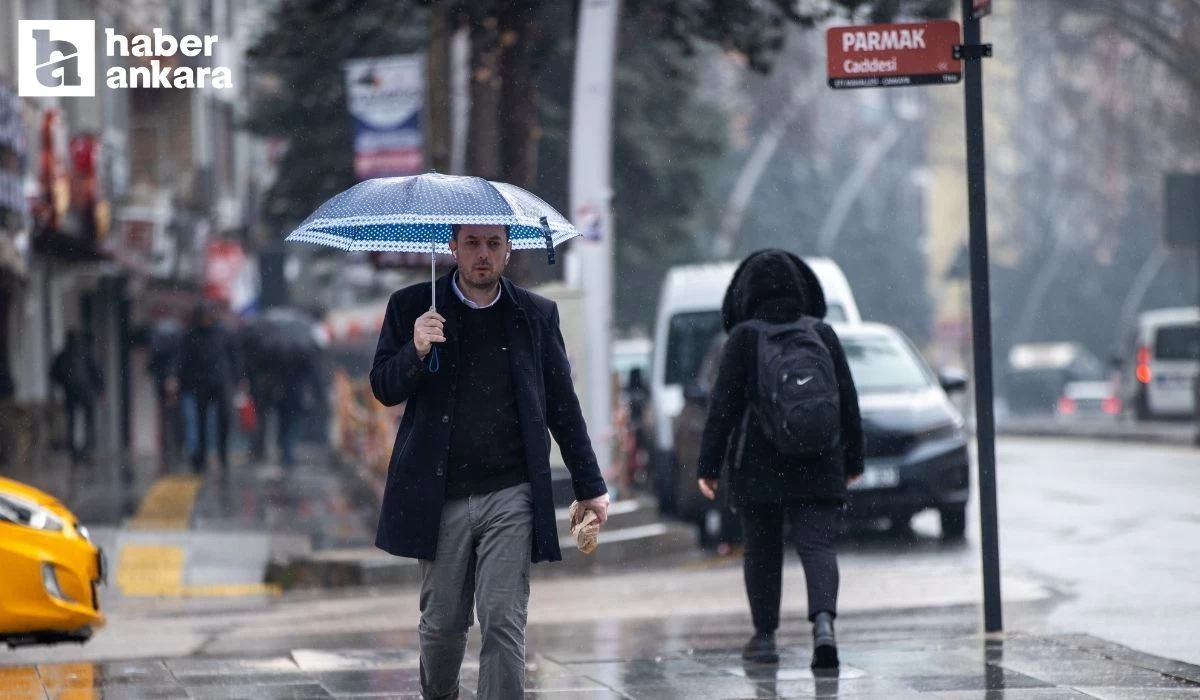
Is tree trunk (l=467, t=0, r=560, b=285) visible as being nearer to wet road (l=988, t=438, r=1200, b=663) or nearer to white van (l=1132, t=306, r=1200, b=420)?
wet road (l=988, t=438, r=1200, b=663)

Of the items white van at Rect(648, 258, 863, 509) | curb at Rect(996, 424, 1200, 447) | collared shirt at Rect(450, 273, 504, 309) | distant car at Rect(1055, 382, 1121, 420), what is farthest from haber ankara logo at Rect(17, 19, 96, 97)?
distant car at Rect(1055, 382, 1121, 420)

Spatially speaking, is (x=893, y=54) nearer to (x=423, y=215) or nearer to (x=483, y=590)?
(x=423, y=215)

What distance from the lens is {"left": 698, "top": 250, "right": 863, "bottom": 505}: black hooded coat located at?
8.07 m

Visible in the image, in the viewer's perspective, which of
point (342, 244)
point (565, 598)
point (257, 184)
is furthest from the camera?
point (257, 184)

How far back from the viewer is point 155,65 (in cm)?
1069

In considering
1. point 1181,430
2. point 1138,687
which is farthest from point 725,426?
point 1181,430

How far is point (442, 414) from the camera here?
577cm

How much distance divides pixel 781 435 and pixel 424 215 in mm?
2624

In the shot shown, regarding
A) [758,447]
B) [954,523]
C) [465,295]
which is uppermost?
[465,295]

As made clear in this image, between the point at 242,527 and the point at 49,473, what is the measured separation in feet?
22.8

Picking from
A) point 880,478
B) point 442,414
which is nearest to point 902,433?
point 880,478

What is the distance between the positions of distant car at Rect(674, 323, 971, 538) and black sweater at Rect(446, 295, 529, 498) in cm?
772

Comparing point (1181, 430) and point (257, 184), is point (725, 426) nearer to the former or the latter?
point (1181, 430)

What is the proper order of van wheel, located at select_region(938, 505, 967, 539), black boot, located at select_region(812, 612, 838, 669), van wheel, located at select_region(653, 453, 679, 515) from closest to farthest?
black boot, located at select_region(812, 612, 838, 669) < van wheel, located at select_region(938, 505, 967, 539) < van wheel, located at select_region(653, 453, 679, 515)
